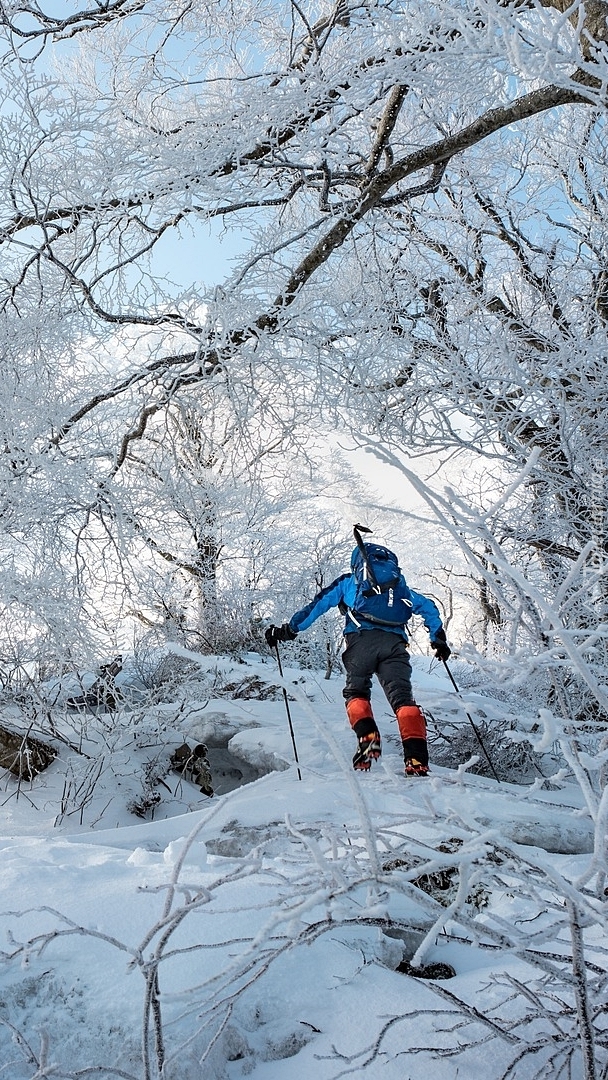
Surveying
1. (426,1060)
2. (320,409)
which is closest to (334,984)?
(426,1060)

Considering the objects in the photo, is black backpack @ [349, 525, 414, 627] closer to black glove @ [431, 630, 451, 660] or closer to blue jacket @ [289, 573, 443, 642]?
blue jacket @ [289, 573, 443, 642]

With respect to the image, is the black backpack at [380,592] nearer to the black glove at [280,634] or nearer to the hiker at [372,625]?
the hiker at [372,625]

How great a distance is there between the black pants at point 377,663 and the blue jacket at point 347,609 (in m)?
0.08

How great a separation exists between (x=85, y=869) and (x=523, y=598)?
2031mm

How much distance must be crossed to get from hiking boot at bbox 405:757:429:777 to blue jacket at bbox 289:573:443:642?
0.95 meters

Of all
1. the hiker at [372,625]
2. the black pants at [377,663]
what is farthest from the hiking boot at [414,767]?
the black pants at [377,663]

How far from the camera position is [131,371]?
476 cm

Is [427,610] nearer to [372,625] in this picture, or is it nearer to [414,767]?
[372,625]

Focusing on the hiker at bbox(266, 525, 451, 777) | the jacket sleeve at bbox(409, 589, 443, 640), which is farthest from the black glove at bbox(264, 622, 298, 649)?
the jacket sleeve at bbox(409, 589, 443, 640)

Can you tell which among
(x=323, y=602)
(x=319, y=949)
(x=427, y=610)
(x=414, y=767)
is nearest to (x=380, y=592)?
(x=427, y=610)

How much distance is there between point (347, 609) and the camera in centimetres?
502

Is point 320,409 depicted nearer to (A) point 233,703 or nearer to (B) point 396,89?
(B) point 396,89

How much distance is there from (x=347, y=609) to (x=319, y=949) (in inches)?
127

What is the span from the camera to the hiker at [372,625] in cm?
461
